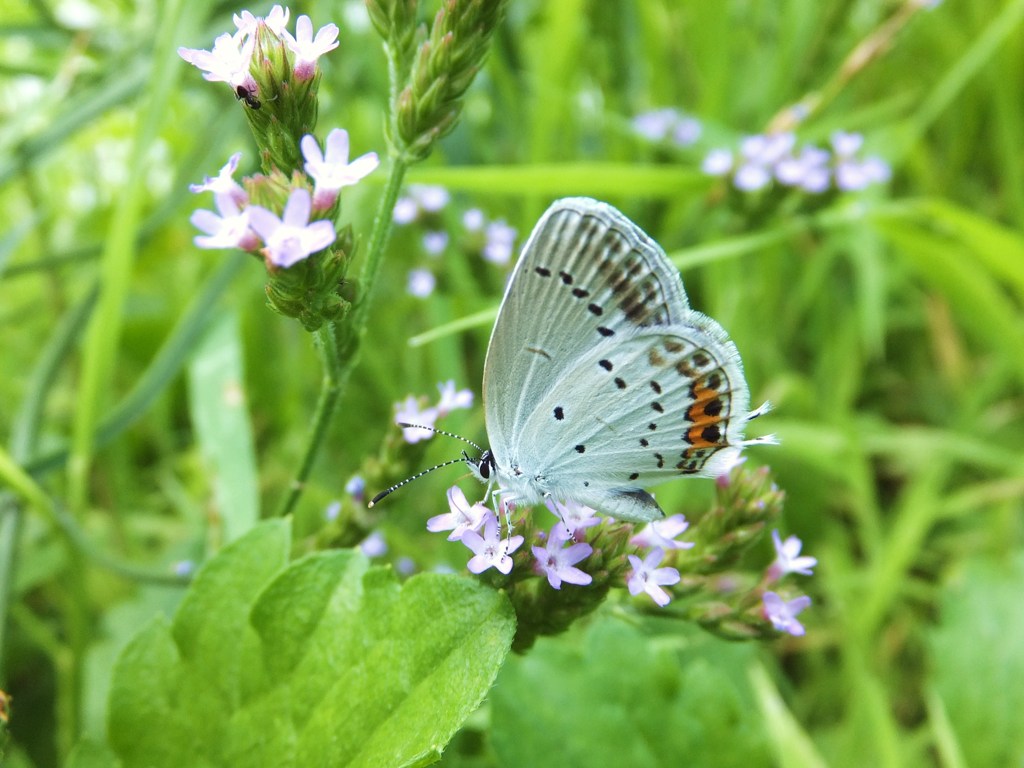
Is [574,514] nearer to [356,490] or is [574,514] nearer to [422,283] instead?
[356,490]

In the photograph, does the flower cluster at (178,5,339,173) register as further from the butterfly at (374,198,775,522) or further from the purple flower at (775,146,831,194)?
the purple flower at (775,146,831,194)

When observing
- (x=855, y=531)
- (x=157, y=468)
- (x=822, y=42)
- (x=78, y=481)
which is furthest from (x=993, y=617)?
(x=157, y=468)

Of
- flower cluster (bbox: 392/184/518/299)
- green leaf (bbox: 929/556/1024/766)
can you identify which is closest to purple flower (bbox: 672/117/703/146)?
flower cluster (bbox: 392/184/518/299)

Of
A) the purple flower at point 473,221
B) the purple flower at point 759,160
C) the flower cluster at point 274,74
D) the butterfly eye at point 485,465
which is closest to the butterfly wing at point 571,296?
the butterfly eye at point 485,465

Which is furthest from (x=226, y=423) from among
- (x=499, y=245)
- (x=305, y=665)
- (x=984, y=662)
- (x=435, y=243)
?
(x=984, y=662)

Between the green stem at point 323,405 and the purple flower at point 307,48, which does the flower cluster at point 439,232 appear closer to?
the green stem at point 323,405

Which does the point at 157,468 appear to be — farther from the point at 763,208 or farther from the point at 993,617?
the point at 993,617
